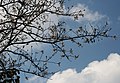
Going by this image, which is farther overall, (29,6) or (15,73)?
(29,6)

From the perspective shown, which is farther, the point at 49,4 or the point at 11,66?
the point at 49,4

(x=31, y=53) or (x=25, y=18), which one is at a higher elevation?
(x=25, y=18)

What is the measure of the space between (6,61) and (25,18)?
185cm

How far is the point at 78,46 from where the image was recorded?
45.1 feet

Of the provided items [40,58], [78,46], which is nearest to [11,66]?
[40,58]

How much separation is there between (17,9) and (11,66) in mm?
2307

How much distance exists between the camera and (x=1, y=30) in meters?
12.9

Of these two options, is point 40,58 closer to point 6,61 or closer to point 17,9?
point 6,61

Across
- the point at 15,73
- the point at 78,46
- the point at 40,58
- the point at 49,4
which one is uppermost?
the point at 49,4

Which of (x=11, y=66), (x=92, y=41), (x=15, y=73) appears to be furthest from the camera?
(x=92, y=41)

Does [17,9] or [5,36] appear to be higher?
[17,9]

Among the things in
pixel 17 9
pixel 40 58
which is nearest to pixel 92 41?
pixel 40 58

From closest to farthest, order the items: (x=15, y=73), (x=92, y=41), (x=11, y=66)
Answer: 1. (x=15, y=73)
2. (x=11, y=66)
3. (x=92, y=41)

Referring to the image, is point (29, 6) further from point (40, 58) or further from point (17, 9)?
point (40, 58)
